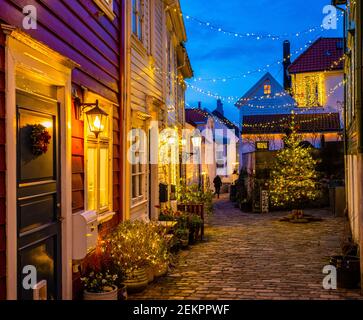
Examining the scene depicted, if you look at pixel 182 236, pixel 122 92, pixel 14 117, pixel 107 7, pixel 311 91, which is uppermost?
pixel 311 91

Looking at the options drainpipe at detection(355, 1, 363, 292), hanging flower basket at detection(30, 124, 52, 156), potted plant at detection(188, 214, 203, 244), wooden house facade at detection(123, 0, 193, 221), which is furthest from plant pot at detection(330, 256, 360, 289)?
hanging flower basket at detection(30, 124, 52, 156)

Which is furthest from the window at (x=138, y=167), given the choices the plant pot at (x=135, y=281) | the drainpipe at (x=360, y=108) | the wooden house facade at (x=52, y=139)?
the drainpipe at (x=360, y=108)

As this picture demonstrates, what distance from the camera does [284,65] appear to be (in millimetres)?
40656

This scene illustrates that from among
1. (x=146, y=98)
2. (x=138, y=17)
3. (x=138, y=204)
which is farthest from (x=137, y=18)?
(x=138, y=204)

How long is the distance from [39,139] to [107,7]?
3.41 metres

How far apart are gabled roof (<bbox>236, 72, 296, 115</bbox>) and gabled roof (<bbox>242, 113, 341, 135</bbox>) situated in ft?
4.31

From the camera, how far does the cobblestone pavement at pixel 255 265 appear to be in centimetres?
691

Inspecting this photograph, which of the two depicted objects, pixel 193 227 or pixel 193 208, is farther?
pixel 193 208

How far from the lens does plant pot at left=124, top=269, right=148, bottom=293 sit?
6.79m

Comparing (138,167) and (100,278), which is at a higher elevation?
(138,167)

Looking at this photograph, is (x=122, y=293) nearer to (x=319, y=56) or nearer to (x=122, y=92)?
(x=122, y=92)

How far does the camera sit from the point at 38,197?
4.76 metres
